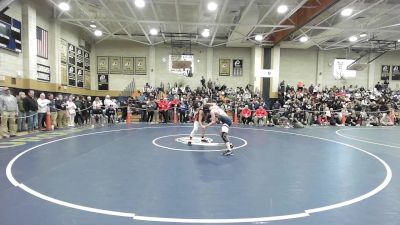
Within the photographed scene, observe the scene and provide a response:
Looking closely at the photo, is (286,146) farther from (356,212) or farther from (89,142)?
(89,142)

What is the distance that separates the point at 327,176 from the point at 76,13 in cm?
1945

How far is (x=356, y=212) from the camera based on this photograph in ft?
12.9

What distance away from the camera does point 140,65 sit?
86.1ft

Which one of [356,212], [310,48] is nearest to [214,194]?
[356,212]

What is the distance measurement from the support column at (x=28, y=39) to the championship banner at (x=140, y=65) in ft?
35.9

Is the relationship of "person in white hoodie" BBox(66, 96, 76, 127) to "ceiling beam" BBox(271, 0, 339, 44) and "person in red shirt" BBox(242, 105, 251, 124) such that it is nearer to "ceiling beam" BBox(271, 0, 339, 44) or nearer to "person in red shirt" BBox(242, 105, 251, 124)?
"person in red shirt" BBox(242, 105, 251, 124)

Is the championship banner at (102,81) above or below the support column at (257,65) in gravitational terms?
below

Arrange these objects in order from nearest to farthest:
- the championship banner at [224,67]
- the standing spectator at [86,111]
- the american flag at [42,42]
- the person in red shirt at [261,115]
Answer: the american flag at [42,42], the standing spectator at [86,111], the person in red shirt at [261,115], the championship banner at [224,67]

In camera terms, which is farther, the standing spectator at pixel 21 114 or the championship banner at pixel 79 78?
the championship banner at pixel 79 78

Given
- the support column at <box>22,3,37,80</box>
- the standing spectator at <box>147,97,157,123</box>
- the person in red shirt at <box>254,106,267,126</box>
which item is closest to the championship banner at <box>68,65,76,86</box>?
the support column at <box>22,3,37,80</box>

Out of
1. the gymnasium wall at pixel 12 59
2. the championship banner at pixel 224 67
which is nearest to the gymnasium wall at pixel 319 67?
the championship banner at pixel 224 67

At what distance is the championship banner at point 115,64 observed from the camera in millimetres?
25895

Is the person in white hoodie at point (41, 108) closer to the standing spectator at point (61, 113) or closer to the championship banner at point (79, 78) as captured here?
the standing spectator at point (61, 113)

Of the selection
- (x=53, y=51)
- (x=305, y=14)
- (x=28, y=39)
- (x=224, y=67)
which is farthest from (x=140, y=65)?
(x=305, y=14)
